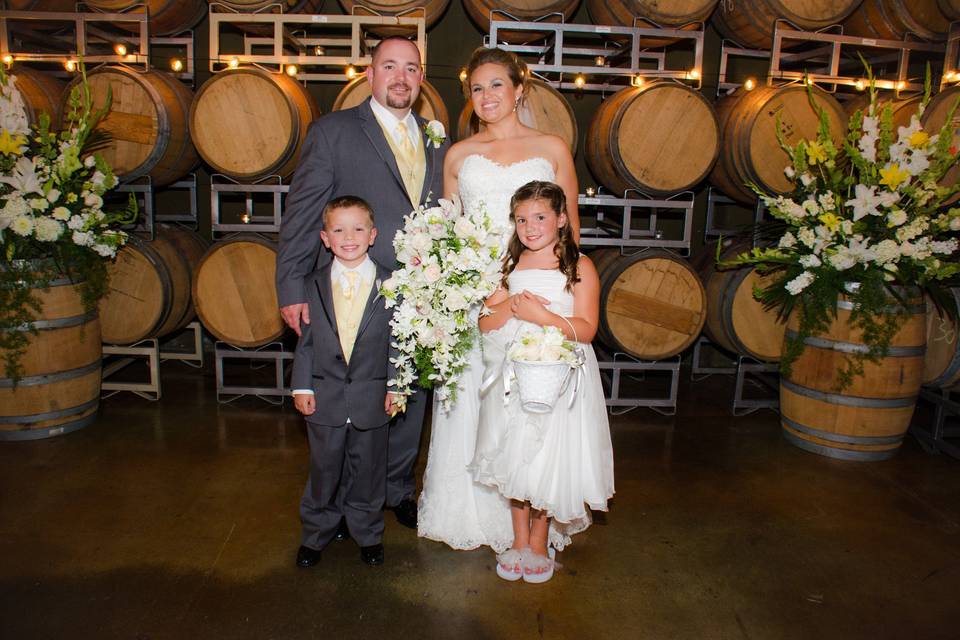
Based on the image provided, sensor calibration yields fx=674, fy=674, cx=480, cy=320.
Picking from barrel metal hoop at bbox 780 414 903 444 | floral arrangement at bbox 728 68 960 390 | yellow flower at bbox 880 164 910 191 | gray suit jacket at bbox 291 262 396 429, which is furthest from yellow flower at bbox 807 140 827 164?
gray suit jacket at bbox 291 262 396 429

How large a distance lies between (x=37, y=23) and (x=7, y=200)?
1902mm

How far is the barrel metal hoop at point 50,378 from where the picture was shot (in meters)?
3.86

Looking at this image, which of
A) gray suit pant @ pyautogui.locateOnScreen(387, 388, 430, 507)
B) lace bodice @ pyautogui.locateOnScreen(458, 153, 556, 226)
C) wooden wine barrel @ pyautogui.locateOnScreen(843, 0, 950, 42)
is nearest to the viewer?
lace bodice @ pyautogui.locateOnScreen(458, 153, 556, 226)

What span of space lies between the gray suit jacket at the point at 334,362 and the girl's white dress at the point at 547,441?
450 millimetres

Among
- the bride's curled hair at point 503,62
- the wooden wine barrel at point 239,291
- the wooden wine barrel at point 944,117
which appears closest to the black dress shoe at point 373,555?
the bride's curled hair at point 503,62

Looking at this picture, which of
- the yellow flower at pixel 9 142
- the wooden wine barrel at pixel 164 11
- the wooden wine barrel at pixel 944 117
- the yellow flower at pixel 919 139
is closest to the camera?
the yellow flower at pixel 919 139

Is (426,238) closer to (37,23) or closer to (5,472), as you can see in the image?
(5,472)

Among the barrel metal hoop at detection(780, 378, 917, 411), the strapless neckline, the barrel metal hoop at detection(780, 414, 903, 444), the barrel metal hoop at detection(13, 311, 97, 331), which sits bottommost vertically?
the barrel metal hoop at detection(780, 414, 903, 444)

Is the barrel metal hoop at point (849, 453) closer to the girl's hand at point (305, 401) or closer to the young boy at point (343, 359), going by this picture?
the young boy at point (343, 359)

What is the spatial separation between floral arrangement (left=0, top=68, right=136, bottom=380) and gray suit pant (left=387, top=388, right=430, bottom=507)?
2310 mm

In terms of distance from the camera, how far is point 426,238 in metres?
2.28

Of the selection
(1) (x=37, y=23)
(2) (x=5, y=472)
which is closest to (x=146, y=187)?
(1) (x=37, y=23)

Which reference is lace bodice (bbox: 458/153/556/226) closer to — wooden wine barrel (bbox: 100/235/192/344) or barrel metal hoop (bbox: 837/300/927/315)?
barrel metal hoop (bbox: 837/300/927/315)

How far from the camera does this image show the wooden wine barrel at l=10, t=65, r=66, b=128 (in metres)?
4.50
